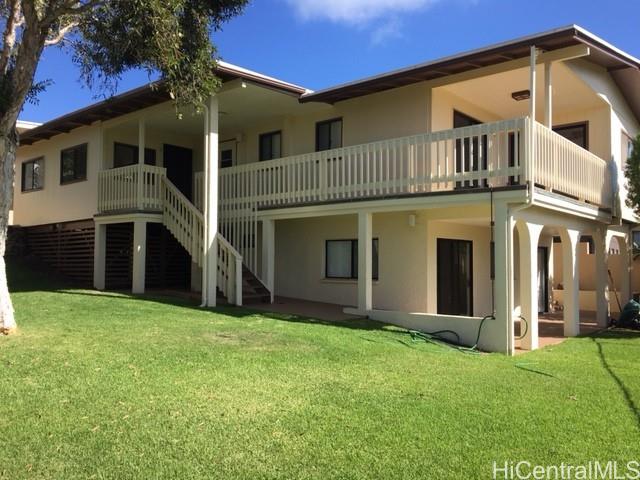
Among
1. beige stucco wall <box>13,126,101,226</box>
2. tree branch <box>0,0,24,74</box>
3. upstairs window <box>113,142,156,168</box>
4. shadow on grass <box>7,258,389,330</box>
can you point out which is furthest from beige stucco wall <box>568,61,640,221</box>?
beige stucco wall <box>13,126,101,226</box>

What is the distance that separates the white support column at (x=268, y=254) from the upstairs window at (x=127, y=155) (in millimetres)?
5672

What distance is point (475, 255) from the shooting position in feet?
47.3

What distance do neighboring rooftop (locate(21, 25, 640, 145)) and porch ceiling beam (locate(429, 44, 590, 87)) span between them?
103mm

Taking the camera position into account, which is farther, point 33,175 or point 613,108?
point 33,175

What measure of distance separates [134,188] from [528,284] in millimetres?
10251

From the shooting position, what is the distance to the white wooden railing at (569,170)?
33.6 feet

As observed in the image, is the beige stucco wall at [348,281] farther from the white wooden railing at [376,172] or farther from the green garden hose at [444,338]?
the green garden hose at [444,338]

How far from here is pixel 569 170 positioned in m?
11.5

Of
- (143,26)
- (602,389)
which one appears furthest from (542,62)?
(143,26)

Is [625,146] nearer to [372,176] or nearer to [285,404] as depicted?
[372,176]

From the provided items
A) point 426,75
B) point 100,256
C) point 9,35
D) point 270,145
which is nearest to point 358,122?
point 426,75

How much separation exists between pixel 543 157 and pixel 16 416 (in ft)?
30.0

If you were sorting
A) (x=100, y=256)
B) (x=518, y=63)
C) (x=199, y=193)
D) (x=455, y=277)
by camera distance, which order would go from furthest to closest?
(x=100, y=256) → (x=199, y=193) → (x=455, y=277) → (x=518, y=63)

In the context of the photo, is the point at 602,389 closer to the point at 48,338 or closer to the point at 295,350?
the point at 295,350
